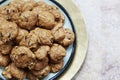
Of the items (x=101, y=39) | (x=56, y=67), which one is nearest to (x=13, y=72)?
(x=56, y=67)

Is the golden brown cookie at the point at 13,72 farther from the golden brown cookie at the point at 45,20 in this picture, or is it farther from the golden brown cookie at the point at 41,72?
the golden brown cookie at the point at 45,20

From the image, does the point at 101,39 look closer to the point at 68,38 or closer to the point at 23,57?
the point at 68,38

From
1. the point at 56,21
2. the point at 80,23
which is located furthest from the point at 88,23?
the point at 56,21

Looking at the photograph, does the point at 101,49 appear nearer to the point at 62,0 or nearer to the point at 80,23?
the point at 80,23

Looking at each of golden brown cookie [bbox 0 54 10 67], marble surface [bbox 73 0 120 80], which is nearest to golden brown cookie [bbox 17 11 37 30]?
golden brown cookie [bbox 0 54 10 67]

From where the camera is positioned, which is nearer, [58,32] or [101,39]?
[58,32]

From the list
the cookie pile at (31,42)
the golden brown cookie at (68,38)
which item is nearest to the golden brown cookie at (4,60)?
the cookie pile at (31,42)

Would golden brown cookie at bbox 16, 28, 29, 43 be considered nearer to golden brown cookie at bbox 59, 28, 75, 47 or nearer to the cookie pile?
the cookie pile
